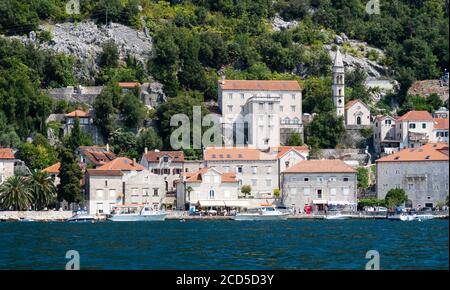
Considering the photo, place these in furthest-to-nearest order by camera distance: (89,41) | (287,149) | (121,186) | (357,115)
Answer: (89,41), (357,115), (287,149), (121,186)

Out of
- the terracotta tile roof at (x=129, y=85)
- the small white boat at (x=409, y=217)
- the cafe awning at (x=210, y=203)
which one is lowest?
the small white boat at (x=409, y=217)

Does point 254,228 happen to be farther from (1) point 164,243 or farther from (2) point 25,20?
(2) point 25,20

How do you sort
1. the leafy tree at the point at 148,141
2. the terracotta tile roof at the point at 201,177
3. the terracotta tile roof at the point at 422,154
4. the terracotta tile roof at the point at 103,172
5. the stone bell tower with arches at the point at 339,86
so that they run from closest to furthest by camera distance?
the terracotta tile roof at the point at 422,154
the terracotta tile roof at the point at 103,172
the terracotta tile roof at the point at 201,177
the leafy tree at the point at 148,141
the stone bell tower with arches at the point at 339,86

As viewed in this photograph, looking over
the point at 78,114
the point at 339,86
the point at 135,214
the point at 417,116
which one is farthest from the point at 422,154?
the point at 78,114

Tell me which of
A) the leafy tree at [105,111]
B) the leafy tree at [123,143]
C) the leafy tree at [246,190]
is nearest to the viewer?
the leafy tree at [246,190]

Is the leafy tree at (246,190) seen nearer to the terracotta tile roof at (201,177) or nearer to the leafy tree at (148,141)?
the terracotta tile roof at (201,177)

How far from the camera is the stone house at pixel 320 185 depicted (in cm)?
8856

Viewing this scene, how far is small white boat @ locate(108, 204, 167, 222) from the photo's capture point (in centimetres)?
8388

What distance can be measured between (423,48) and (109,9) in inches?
1156

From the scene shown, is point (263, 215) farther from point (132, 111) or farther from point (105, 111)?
point (105, 111)

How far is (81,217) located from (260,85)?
83.5 ft

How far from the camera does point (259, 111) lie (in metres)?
99.2

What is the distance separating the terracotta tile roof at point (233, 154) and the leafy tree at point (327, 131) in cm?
691

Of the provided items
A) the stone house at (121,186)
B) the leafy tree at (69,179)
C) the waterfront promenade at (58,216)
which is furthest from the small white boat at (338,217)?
the leafy tree at (69,179)
